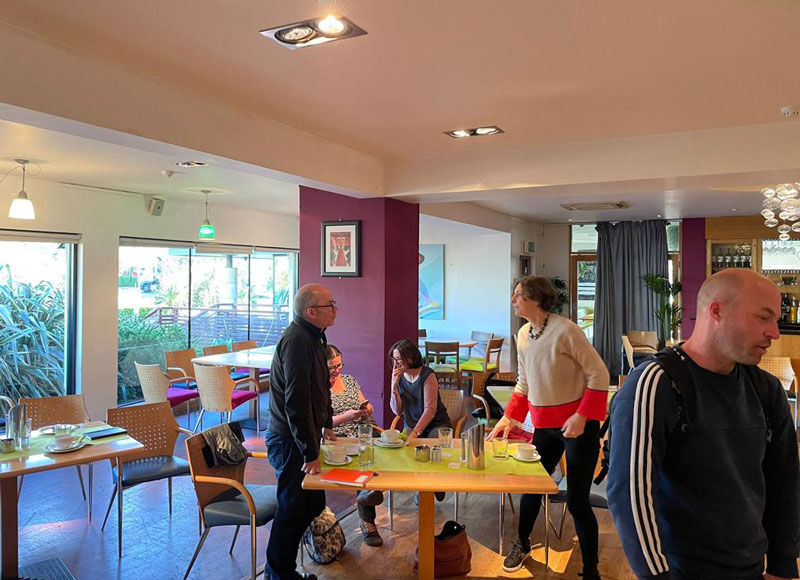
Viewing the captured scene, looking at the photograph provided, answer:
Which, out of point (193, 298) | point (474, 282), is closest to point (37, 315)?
point (193, 298)

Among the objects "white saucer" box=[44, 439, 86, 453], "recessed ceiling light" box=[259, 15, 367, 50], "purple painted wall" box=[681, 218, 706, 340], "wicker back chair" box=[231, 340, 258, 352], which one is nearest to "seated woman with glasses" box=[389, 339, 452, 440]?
"white saucer" box=[44, 439, 86, 453]

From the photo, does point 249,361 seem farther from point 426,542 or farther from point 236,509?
point 426,542

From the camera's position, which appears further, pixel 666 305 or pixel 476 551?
pixel 666 305

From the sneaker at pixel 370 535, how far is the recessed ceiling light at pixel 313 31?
2.76 meters

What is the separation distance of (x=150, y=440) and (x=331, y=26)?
300 centimetres

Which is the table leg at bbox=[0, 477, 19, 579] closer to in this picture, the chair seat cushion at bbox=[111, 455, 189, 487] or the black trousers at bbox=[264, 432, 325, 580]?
the chair seat cushion at bbox=[111, 455, 189, 487]

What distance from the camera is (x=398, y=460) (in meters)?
2.93

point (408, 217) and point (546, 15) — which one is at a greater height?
point (546, 15)

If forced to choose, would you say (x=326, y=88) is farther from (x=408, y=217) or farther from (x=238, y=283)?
(x=238, y=283)

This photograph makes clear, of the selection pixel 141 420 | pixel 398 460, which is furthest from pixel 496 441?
pixel 141 420

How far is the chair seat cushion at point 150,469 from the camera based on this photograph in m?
3.59

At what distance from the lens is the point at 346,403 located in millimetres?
3846

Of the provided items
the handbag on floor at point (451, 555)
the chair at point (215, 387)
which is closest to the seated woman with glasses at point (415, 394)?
the handbag on floor at point (451, 555)

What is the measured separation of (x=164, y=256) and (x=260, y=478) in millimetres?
3811
